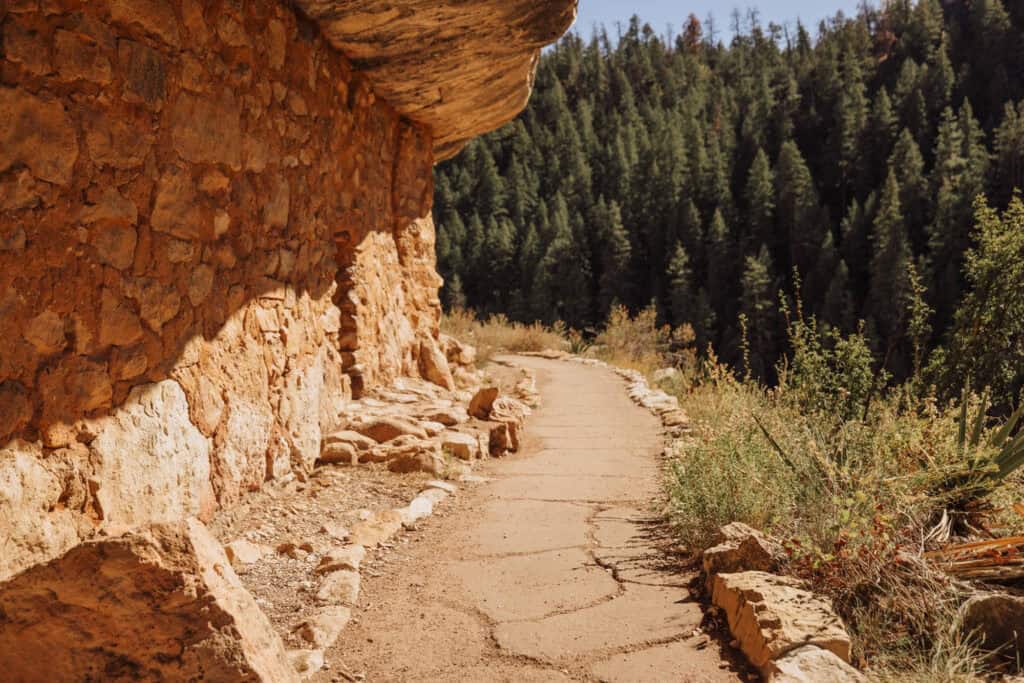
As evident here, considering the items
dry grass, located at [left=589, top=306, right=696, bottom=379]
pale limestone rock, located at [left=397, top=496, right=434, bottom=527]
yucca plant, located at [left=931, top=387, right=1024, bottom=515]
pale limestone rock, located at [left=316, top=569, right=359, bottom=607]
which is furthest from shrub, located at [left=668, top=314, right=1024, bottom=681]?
dry grass, located at [left=589, top=306, right=696, bottom=379]

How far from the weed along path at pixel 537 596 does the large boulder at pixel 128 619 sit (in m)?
0.68

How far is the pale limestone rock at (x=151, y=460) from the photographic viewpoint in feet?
10.2

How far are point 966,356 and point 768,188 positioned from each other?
53558 millimetres

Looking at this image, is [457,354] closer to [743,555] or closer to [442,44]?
[442,44]

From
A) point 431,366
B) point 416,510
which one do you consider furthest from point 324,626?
point 431,366

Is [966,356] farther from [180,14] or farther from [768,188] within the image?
[768,188]

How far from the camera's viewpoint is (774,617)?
2.49 m

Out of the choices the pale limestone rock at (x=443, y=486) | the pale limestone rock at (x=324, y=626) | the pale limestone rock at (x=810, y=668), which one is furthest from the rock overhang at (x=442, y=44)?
the pale limestone rock at (x=810, y=668)

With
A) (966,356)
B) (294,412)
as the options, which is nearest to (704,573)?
(294,412)

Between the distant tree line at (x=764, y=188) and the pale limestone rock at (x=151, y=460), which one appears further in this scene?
the distant tree line at (x=764, y=188)

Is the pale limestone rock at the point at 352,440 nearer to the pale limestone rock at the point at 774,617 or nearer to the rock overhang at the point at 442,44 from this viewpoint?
the rock overhang at the point at 442,44

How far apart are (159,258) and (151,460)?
91 centimetres

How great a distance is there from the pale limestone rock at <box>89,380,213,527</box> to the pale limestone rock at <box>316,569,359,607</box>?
707 mm

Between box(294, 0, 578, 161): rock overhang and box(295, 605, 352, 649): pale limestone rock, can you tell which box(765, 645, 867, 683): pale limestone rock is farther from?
box(294, 0, 578, 161): rock overhang
